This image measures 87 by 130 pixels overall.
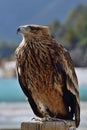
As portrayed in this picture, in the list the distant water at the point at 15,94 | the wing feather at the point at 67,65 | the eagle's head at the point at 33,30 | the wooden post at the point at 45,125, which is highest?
the eagle's head at the point at 33,30

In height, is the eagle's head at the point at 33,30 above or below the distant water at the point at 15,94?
above

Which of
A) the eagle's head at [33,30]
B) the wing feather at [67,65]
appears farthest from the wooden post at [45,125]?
the eagle's head at [33,30]

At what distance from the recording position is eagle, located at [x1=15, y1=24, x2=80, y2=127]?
19.6 ft

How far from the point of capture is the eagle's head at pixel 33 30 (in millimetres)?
5938

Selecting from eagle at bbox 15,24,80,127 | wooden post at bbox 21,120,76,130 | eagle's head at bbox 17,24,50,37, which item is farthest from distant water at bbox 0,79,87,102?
wooden post at bbox 21,120,76,130

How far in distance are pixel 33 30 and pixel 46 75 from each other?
40 centimetres

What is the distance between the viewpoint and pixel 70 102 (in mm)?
6164

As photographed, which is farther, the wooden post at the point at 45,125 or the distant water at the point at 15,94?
the distant water at the point at 15,94

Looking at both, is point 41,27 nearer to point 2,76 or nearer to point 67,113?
point 67,113

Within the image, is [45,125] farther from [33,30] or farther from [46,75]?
[33,30]

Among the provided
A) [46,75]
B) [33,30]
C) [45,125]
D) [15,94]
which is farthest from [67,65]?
[15,94]

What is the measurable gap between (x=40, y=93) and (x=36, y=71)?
0.75 feet

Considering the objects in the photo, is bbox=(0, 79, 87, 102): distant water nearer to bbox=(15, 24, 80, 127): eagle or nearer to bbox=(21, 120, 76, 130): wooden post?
bbox=(15, 24, 80, 127): eagle

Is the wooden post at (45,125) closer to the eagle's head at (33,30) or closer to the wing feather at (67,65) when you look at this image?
the wing feather at (67,65)
